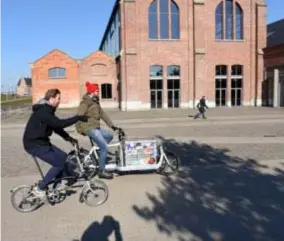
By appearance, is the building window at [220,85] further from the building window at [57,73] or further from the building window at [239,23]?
the building window at [57,73]

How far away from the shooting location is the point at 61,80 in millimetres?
47562

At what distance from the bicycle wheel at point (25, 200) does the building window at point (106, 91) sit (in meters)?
41.2

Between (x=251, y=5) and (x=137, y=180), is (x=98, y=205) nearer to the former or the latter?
(x=137, y=180)

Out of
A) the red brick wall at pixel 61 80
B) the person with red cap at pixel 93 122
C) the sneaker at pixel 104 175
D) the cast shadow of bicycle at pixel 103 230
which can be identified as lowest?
the cast shadow of bicycle at pixel 103 230

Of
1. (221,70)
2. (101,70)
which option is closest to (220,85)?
(221,70)

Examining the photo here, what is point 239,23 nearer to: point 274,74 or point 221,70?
point 221,70

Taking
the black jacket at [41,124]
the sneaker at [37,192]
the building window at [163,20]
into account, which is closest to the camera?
the black jacket at [41,124]

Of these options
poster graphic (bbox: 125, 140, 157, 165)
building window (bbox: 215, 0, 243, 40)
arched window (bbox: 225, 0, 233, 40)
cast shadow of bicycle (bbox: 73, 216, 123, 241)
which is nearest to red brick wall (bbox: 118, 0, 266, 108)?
building window (bbox: 215, 0, 243, 40)

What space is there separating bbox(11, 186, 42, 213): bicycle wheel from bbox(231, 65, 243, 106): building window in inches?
1492

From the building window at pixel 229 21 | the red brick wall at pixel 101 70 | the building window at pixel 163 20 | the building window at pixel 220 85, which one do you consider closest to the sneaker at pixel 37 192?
the building window at pixel 163 20

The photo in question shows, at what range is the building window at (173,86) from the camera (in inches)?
1612

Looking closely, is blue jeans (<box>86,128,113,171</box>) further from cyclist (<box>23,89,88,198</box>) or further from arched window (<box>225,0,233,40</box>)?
arched window (<box>225,0,233,40</box>)

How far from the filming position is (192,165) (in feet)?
30.7

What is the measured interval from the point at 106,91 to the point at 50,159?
41.6 metres
